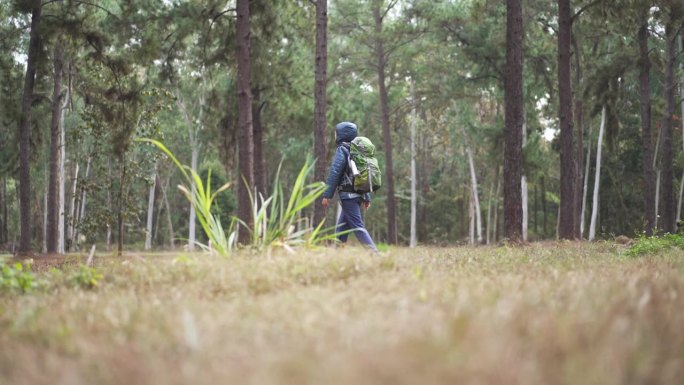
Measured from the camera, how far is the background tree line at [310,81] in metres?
16.8

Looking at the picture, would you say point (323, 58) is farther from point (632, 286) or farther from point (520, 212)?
point (632, 286)

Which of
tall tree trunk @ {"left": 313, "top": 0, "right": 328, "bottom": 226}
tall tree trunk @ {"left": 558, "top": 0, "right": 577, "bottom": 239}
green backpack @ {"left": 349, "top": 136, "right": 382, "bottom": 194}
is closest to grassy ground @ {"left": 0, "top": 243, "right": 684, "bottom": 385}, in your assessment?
green backpack @ {"left": 349, "top": 136, "right": 382, "bottom": 194}

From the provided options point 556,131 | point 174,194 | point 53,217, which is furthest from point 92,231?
point 174,194

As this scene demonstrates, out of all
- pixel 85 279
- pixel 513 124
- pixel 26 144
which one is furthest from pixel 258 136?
pixel 85 279

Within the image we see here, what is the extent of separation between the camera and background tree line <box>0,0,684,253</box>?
1683 centimetres

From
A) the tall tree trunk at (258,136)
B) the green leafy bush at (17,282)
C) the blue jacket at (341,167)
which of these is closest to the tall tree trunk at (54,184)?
the tall tree trunk at (258,136)

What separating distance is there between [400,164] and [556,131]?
13993mm

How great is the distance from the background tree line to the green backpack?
2330 mm

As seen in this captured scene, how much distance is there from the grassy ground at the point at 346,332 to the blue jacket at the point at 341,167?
15.4 feet

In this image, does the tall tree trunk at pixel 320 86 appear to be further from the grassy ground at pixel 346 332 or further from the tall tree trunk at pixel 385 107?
the tall tree trunk at pixel 385 107

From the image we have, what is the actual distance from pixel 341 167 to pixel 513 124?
6.65m

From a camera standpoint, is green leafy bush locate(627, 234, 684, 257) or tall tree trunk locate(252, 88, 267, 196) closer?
green leafy bush locate(627, 234, 684, 257)

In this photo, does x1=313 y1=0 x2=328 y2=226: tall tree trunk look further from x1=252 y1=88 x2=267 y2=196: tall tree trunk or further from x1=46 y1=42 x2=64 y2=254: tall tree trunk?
x1=46 y1=42 x2=64 y2=254: tall tree trunk

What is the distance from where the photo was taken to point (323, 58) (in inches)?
632
